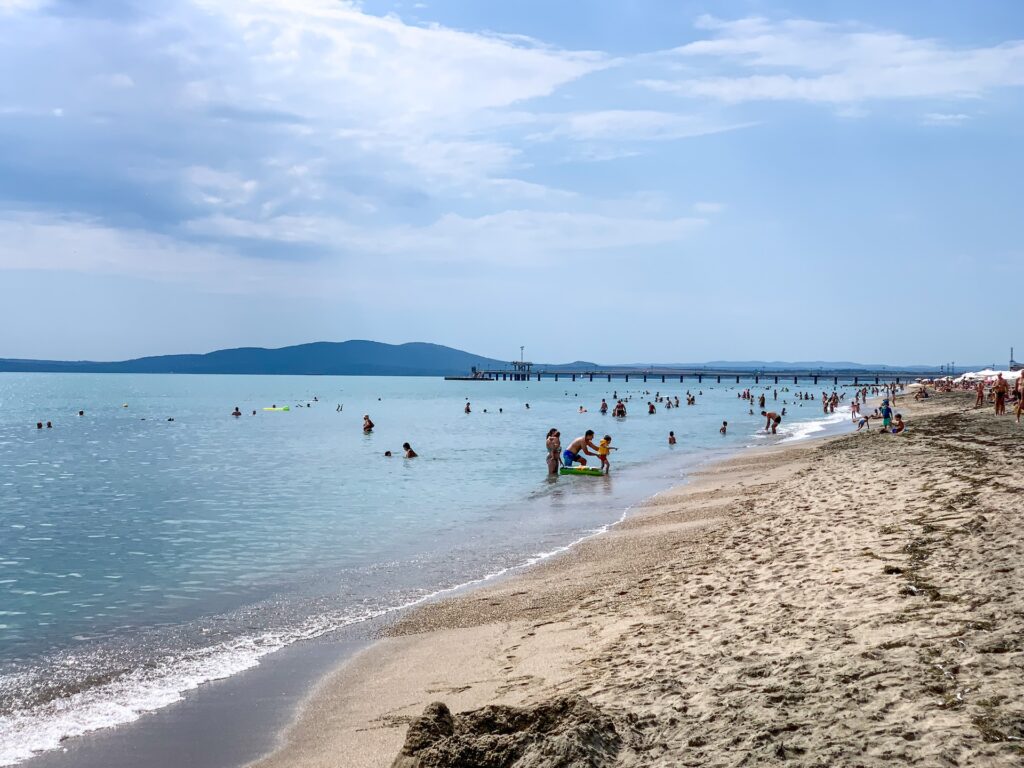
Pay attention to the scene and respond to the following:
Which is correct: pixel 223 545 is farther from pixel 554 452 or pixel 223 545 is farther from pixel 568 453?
pixel 568 453

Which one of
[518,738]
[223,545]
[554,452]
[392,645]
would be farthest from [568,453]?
[518,738]

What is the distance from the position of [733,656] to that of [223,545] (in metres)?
12.5

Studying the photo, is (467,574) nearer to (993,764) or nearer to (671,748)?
(671,748)

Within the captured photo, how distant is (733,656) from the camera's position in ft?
20.7

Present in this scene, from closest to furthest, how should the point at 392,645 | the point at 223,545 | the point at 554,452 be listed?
the point at 392,645 → the point at 223,545 → the point at 554,452

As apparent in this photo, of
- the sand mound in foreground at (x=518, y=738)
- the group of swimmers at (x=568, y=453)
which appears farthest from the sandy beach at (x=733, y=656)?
the group of swimmers at (x=568, y=453)

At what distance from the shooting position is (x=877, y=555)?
899 centimetres

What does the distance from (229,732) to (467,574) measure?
6240 millimetres

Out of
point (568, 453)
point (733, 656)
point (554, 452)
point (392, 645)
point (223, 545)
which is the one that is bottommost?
point (223, 545)

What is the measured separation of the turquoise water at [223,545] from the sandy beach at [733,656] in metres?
1.93

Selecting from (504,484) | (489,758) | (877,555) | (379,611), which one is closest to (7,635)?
(379,611)

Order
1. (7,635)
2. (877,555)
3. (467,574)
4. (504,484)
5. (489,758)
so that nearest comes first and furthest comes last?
1. (489,758)
2. (877,555)
3. (7,635)
4. (467,574)
5. (504,484)

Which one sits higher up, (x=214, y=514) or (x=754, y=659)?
(x=754, y=659)

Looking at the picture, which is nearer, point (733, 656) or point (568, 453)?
point (733, 656)
